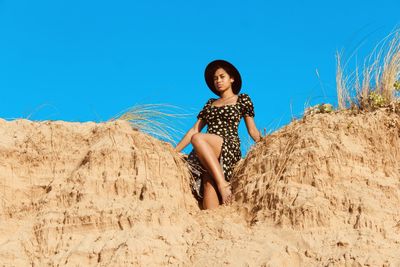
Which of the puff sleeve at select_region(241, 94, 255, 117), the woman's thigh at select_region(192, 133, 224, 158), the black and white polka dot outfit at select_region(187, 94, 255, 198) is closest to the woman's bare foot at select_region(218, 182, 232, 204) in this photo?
the black and white polka dot outfit at select_region(187, 94, 255, 198)

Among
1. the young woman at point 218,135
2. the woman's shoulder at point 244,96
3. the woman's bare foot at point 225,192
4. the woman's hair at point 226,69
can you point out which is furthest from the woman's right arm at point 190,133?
the woman's bare foot at point 225,192

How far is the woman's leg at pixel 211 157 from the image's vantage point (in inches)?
322

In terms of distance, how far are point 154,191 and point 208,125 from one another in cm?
166

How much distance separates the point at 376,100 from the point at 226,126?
1.67 meters

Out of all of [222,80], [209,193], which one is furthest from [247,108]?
[209,193]

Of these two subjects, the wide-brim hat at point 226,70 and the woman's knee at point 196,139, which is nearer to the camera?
the woman's knee at point 196,139

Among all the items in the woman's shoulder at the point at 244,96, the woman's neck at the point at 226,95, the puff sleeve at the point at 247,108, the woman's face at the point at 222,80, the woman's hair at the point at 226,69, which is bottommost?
the puff sleeve at the point at 247,108

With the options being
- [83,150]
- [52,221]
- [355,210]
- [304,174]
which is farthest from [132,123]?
[355,210]

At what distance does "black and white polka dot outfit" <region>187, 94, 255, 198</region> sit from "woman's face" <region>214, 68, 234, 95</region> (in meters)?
0.17

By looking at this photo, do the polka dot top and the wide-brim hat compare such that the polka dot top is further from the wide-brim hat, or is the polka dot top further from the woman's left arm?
the wide-brim hat

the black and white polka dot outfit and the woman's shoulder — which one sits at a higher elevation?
the woman's shoulder

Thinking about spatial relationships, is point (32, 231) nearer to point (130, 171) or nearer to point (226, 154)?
point (130, 171)

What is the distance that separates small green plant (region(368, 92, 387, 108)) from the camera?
8.41 metres

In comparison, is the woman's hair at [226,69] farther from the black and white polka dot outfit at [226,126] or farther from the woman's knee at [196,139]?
the woman's knee at [196,139]
